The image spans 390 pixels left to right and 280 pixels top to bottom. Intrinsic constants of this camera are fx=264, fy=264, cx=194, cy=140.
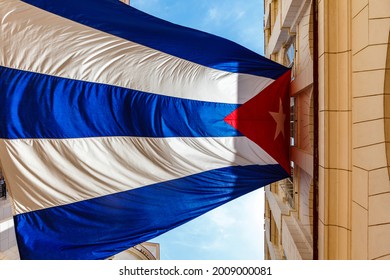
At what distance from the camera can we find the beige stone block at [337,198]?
4.19 metres

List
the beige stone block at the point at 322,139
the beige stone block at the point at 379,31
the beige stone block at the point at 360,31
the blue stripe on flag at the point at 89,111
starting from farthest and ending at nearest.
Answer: the blue stripe on flag at the point at 89,111 < the beige stone block at the point at 322,139 < the beige stone block at the point at 360,31 < the beige stone block at the point at 379,31

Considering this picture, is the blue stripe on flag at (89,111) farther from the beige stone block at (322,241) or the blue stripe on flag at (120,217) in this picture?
the beige stone block at (322,241)

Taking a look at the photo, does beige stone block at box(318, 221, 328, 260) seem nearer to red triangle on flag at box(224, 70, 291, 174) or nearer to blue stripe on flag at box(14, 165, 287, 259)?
blue stripe on flag at box(14, 165, 287, 259)

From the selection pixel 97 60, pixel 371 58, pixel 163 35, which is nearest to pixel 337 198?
pixel 371 58

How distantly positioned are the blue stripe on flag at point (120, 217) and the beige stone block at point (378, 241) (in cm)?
257

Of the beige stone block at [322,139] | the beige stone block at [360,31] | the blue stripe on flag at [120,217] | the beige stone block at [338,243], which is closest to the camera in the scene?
the beige stone block at [360,31]

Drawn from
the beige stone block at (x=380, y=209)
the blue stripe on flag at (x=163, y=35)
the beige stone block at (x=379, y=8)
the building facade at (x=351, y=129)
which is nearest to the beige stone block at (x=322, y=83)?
the building facade at (x=351, y=129)

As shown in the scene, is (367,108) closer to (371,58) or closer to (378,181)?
(371,58)

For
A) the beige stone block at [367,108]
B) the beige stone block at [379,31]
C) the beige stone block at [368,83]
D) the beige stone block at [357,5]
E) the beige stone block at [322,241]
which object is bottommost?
the beige stone block at [322,241]

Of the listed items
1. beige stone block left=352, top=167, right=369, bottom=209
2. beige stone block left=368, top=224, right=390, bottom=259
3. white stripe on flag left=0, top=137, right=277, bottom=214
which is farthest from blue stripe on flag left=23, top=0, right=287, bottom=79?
beige stone block left=368, top=224, right=390, bottom=259

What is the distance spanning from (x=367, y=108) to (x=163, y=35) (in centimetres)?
402

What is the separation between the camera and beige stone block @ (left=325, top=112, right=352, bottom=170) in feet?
13.6

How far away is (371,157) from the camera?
12.0ft

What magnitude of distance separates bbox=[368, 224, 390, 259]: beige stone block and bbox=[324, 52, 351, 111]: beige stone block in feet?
5.92
